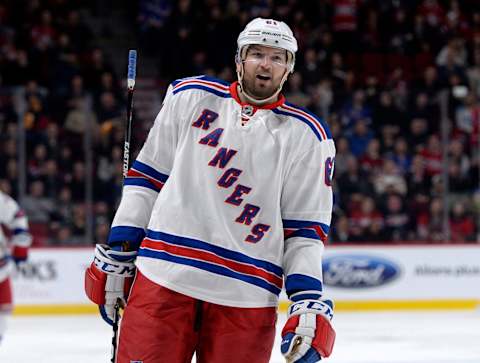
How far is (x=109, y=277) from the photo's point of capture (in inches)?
101

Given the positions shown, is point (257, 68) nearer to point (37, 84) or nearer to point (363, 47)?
point (37, 84)

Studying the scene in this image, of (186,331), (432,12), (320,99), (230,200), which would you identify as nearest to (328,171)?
(230,200)

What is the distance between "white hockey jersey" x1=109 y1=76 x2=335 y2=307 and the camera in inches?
96.1

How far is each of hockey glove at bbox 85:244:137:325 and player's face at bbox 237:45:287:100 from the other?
1.71ft

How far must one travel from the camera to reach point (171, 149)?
2.54 metres

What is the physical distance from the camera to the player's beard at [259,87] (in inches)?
99.0

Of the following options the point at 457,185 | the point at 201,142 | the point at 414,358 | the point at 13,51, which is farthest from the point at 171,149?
the point at 13,51

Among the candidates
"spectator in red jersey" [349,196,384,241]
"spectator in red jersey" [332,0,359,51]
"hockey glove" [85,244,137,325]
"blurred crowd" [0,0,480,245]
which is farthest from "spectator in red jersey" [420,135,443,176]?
"hockey glove" [85,244,137,325]

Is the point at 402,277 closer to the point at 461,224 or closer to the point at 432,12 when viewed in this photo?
the point at 461,224

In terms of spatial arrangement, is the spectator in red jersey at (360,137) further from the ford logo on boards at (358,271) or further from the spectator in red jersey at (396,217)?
the ford logo on boards at (358,271)

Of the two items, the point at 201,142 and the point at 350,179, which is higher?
the point at 201,142

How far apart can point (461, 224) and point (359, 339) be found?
280cm

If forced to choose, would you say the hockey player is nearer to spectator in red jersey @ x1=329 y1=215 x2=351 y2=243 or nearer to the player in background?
the player in background

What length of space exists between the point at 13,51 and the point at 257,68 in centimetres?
790
